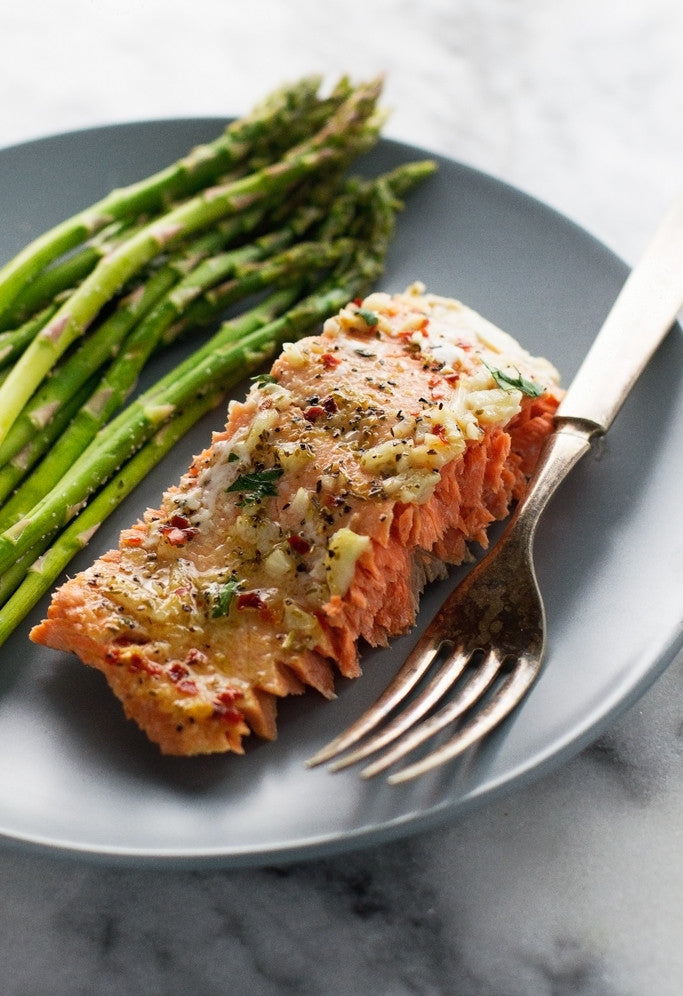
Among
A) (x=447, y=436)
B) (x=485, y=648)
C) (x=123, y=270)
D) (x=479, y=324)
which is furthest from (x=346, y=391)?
(x=123, y=270)

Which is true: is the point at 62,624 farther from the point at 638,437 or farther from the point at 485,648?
the point at 638,437

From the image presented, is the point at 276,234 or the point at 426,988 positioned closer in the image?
the point at 426,988

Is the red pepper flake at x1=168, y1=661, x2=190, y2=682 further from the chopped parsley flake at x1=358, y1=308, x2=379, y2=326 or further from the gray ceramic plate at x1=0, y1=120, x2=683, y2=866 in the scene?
the chopped parsley flake at x1=358, y1=308, x2=379, y2=326

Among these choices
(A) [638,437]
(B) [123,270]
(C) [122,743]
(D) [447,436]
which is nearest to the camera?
(C) [122,743]

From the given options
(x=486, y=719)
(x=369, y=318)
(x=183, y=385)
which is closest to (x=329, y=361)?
(x=369, y=318)

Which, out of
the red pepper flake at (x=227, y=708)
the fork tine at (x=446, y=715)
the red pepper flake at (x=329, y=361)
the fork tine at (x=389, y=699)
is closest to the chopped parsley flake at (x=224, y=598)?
the red pepper flake at (x=227, y=708)

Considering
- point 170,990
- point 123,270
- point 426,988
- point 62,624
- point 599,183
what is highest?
point 599,183
